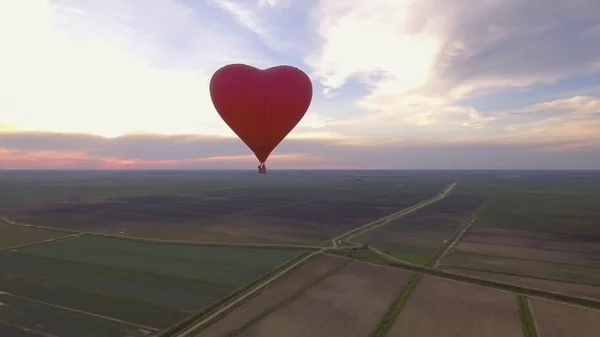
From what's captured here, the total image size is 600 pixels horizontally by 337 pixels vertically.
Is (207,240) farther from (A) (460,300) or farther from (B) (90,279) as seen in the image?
(A) (460,300)

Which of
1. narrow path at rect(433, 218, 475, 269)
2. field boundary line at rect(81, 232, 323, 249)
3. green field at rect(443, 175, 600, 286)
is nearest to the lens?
green field at rect(443, 175, 600, 286)

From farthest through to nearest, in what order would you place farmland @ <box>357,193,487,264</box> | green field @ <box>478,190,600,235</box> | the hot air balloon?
1. green field @ <box>478,190,600,235</box>
2. farmland @ <box>357,193,487,264</box>
3. the hot air balloon

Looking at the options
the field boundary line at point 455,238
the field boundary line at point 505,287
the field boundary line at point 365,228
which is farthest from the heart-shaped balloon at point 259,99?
the field boundary line at point 365,228

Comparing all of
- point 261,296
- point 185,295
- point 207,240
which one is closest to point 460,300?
point 261,296

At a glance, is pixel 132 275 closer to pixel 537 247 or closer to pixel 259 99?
pixel 259 99

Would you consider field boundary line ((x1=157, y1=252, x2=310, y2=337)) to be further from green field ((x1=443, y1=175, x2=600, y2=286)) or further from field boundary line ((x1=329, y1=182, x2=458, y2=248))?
green field ((x1=443, y1=175, x2=600, y2=286))

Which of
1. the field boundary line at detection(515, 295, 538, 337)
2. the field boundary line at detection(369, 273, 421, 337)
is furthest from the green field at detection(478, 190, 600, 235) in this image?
the field boundary line at detection(369, 273, 421, 337)
